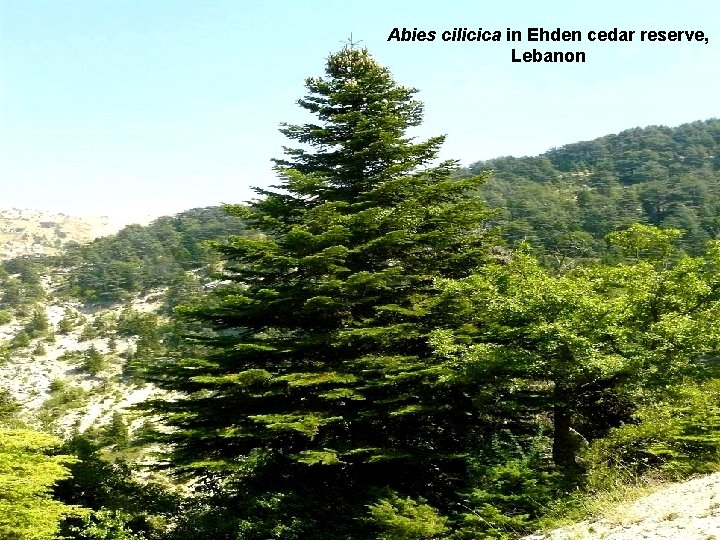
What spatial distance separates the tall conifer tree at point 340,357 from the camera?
11.9 meters

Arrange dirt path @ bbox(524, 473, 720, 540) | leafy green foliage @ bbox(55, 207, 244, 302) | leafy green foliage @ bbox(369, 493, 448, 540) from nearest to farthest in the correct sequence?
dirt path @ bbox(524, 473, 720, 540) < leafy green foliage @ bbox(369, 493, 448, 540) < leafy green foliage @ bbox(55, 207, 244, 302)

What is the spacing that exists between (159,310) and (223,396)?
82.0 m

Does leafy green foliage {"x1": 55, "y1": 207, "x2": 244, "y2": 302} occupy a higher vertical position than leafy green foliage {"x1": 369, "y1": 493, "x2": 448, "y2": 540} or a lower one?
higher

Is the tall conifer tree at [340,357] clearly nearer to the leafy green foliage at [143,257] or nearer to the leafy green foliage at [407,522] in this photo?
the leafy green foliage at [407,522]

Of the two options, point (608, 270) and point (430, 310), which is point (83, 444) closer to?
point (430, 310)

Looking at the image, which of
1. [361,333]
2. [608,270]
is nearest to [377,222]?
[361,333]

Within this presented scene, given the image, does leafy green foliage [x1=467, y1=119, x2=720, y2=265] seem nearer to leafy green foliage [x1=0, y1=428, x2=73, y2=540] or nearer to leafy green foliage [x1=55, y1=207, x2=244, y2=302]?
leafy green foliage [x1=0, y1=428, x2=73, y2=540]

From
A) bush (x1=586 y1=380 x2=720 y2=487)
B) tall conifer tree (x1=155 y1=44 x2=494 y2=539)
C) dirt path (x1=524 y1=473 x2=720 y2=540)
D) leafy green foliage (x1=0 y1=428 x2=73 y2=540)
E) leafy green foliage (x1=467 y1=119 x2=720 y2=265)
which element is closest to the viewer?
dirt path (x1=524 y1=473 x2=720 y2=540)

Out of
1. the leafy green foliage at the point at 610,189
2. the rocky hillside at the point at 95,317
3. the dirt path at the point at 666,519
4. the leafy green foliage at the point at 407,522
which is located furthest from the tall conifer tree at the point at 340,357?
the leafy green foliage at the point at 610,189

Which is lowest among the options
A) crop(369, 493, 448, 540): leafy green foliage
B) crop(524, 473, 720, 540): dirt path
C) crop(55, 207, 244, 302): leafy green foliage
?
crop(369, 493, 448, 540): leafy green foliage

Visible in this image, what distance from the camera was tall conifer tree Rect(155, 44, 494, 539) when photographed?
11.9 m

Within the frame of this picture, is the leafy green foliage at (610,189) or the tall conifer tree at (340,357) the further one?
the leafy green foliage at (610,189)

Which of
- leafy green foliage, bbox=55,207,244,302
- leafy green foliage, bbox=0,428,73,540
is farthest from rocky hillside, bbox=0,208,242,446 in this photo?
leafy green foliage, bbox=0,428,73,540

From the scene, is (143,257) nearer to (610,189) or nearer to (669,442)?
(610,189)
